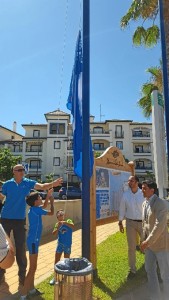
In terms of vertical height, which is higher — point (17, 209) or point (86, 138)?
point (86, 138)

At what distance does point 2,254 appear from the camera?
2.00m

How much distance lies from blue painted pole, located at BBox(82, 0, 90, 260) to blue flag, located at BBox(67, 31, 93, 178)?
11 centimetres

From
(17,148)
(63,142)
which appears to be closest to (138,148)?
(63,142)

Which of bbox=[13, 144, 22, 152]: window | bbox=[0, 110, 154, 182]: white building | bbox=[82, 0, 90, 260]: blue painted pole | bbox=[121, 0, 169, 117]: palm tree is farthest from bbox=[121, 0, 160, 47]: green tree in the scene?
bbox=[13, 144, 22, 152]: window

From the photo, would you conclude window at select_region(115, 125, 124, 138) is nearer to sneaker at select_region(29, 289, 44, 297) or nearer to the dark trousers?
the dark trousers

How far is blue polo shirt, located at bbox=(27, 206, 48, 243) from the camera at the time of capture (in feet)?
15.3

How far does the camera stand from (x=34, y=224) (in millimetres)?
4715

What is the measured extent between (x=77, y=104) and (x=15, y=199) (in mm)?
1963

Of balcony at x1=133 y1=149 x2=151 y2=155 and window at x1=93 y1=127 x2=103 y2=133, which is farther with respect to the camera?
window at x1=93 y1=127 x2=103 y2=133

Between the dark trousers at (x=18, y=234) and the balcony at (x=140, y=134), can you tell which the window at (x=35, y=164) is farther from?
the dark trousers at (x=18, y=234)

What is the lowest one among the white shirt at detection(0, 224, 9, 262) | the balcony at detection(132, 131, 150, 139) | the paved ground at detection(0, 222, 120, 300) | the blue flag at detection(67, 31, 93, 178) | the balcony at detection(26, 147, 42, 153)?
the paved ground at detection(0, 222, 120, 300)

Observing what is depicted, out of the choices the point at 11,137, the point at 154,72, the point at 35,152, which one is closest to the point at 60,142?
the point at 35,152

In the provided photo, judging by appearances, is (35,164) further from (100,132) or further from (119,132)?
(119,132)

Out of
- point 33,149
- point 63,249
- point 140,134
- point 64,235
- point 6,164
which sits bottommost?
point 63,249
